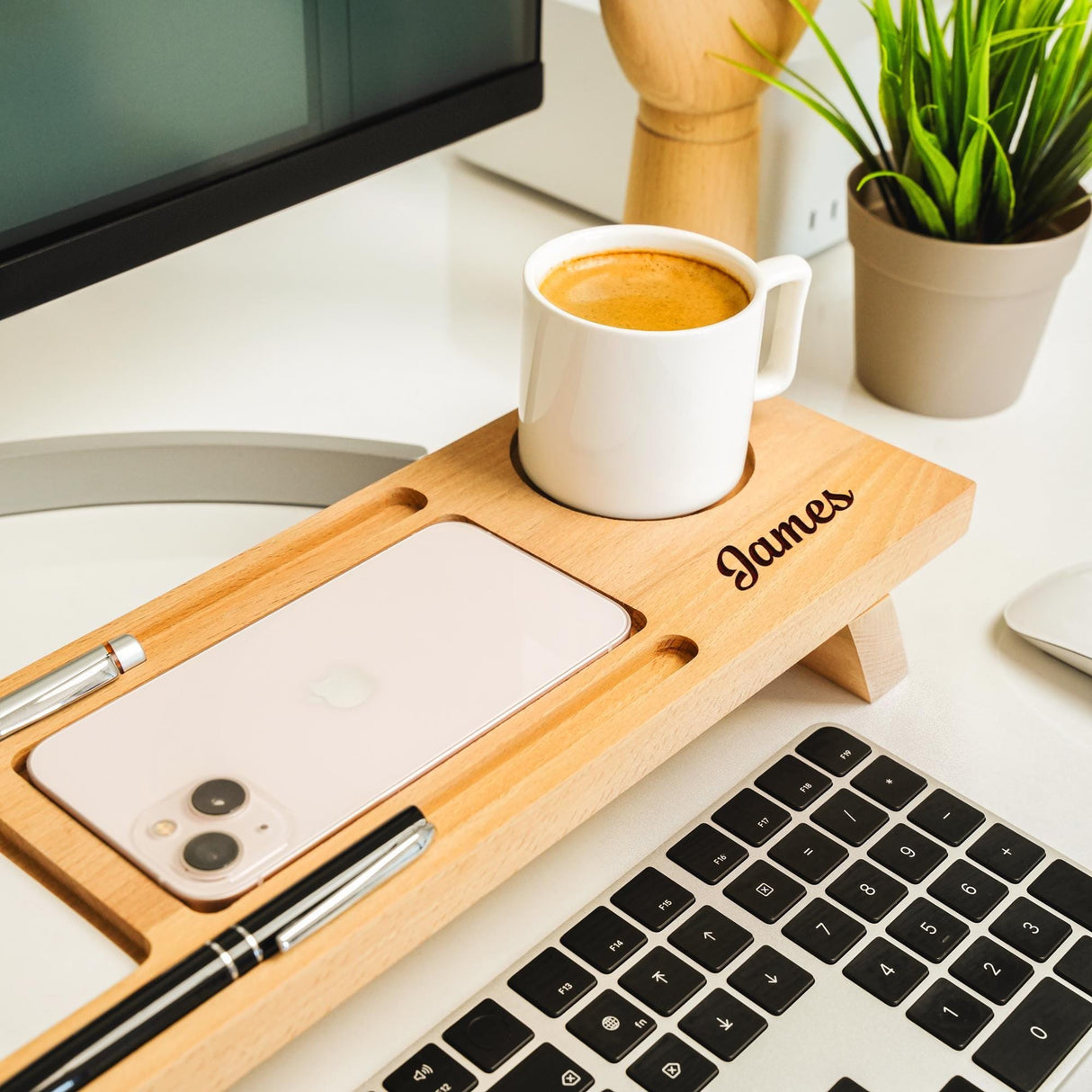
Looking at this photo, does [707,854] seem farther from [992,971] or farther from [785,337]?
[785,337]

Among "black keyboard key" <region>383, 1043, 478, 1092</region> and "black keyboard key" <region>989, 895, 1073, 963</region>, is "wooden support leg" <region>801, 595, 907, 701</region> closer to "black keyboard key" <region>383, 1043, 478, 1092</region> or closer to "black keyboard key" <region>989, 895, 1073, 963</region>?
"black keyboard key" <region>989, 895, 1073, 963</region>

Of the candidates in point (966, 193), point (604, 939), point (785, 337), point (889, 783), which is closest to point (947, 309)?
point (966, 193)

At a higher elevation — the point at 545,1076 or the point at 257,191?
the point at 257,191

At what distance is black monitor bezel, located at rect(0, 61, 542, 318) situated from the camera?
464 millimetres

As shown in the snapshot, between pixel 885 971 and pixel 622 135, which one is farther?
pixel 622 135

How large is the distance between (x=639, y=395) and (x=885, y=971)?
0.19 metres

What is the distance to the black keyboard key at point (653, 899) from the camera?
41 cm

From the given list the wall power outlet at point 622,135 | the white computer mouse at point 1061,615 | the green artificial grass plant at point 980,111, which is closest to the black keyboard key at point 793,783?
the white computer mouse at point 1061,615

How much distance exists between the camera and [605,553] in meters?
0.46

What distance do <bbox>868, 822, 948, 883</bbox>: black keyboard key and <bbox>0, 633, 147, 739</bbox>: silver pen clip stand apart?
9.5 inches

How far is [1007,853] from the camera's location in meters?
0.43

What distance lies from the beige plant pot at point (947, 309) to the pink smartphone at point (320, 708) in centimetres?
28

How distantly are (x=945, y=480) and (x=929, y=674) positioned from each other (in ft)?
0.26

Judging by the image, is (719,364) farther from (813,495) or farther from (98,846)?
(98,846)
